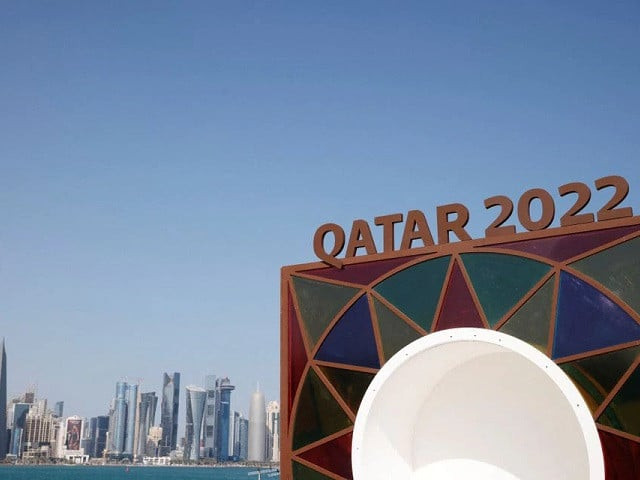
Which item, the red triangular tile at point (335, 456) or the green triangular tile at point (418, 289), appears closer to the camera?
the green triangular tile at point (418, 289)

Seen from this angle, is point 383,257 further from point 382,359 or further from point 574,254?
point 574,254

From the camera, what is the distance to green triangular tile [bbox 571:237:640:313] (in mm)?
12102

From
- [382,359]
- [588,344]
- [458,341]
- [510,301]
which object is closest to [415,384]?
[382,359]

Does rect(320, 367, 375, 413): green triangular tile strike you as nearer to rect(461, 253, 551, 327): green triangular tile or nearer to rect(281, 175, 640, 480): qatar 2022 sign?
rect(281, 175, 640, 480): qatar 2022 sign

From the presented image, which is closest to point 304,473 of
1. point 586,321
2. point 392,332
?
point 392,332

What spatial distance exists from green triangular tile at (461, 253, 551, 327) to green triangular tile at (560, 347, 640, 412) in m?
1.57

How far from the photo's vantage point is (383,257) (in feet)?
49.0

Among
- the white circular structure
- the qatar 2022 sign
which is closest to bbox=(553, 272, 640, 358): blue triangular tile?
the qatar 2022 sign

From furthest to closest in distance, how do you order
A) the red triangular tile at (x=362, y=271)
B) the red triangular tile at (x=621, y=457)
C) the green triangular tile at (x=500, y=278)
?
the red triangular tile at (x=362, y=271)
the green triangular tile at (x=500, y=278)
the red triangular tile at (x=621, y=457)

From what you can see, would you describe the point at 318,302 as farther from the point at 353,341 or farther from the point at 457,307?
the point at 457,307

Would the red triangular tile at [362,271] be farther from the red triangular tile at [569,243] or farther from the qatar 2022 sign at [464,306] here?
the red triangular tile at [569,243]

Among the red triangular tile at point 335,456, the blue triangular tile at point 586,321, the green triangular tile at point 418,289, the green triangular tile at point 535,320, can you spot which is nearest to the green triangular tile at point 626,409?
the blue triangular tile at point 586,321

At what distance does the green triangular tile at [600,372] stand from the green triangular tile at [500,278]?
1569 mm

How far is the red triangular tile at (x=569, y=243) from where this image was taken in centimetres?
1249
